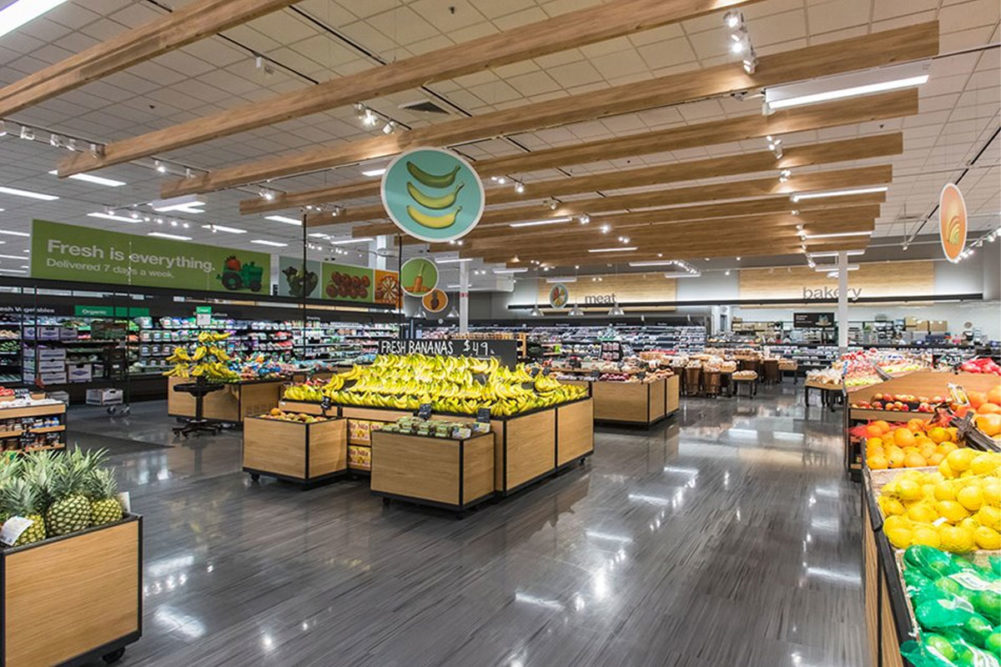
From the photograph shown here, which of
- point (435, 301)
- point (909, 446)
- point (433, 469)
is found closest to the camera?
point (909, 446)

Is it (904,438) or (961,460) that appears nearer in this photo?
(961,460)

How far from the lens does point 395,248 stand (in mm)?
14875

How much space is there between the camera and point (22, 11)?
3.89 m

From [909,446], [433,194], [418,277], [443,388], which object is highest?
[433,194]

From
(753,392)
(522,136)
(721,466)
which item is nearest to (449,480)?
(721,466)

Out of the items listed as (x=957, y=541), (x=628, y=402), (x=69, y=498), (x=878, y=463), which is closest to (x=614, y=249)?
(x=628, y=402)

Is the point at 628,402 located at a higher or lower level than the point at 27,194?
lower

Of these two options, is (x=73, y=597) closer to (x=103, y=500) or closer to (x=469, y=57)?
(x=103, y=500)

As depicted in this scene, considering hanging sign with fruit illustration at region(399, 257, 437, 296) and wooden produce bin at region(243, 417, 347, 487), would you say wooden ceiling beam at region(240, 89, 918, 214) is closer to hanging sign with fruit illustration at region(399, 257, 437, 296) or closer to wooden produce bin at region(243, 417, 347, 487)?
hanging sign with fruit illustration at region(399, 257, 437, 296)

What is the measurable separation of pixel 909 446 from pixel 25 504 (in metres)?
4.84

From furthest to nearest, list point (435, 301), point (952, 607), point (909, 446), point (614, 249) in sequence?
1. point (614, 249)
2. point (435, 301)
3. point (909, 446)
4. point (952, 607)

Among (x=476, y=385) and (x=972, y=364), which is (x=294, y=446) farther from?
(x=972, y=364)

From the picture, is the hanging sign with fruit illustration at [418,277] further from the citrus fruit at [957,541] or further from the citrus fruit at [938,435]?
the citrus fruit at [957,541]

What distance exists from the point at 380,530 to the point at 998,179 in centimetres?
1202
